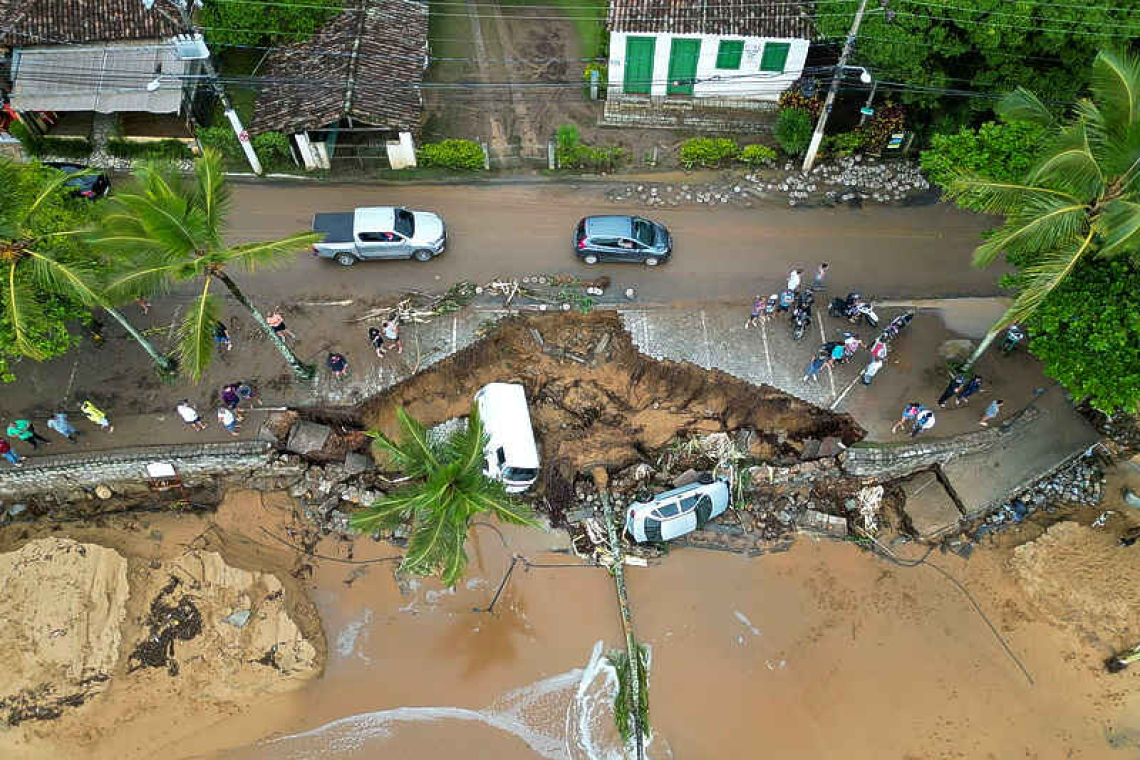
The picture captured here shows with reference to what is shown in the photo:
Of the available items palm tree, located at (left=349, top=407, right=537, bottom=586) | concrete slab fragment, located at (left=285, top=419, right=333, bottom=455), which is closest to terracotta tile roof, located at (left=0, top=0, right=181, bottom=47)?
concrete slab fragment, located at (left=285, top=419, right=333, bottom=455)

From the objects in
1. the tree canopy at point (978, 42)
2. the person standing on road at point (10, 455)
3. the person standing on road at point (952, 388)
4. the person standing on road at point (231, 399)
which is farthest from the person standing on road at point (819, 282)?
the person standing on road at point (10, 455)

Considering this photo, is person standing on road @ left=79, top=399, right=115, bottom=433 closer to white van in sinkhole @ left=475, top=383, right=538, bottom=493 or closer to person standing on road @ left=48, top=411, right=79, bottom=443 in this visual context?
person standing on road @ left=48, top=411, right=79, bottom=443

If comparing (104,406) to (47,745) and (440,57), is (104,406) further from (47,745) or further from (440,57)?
(440,57)

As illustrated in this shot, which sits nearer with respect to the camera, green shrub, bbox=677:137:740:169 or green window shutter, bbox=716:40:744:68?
green shrub, bbox=677:137:740:169

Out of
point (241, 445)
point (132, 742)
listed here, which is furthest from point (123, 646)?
point (241, 445)

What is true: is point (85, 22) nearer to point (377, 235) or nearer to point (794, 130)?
point (377, 235)
